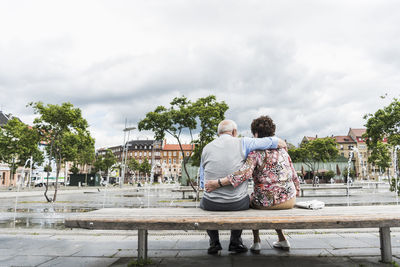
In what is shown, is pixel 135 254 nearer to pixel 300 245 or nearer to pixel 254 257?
pixel 254 257

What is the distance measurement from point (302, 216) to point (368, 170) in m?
112

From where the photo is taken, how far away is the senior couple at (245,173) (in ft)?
11.3

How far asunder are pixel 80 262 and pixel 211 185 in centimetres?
203

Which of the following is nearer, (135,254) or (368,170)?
(135,254)

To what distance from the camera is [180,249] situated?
439 cm

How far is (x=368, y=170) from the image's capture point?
98938 mm

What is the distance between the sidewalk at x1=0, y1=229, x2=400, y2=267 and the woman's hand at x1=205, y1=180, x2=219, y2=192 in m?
0.92

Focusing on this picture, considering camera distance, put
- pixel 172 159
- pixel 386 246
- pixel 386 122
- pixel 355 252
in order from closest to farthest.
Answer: pixel 386 246, pixel 355 252, pixel 386 122, pixel 172 159

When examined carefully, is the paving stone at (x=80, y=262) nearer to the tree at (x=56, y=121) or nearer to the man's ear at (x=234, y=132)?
the man's ear at (x=234, y=132)

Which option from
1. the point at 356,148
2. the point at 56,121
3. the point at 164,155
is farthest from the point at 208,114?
the point at 164,155

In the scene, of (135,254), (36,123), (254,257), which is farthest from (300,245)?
(36,123)

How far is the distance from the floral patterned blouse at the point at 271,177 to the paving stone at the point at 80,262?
207 cm

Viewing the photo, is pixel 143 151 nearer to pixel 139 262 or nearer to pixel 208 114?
pixel 208 114

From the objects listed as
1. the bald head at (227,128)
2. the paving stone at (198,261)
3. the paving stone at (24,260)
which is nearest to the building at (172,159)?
the paving stone at (24,260)
